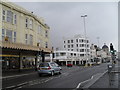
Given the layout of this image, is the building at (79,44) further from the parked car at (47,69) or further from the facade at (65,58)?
the parked car at (47,69)

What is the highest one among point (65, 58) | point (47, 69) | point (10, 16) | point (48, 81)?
point (10, 16)

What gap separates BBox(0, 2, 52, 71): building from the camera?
28500 mm

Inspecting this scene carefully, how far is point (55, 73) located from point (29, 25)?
14454mm

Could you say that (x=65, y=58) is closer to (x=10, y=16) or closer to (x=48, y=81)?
(x=10, y=16)

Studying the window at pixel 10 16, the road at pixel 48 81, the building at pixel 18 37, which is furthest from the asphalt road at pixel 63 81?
the window at pixel 10 16

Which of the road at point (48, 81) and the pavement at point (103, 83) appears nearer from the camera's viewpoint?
the pavement at point (103, 83)

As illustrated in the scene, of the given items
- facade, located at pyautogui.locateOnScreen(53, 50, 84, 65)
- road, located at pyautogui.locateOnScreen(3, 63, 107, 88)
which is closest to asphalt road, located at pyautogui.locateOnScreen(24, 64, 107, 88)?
road, located at pyautogui.locateOnScreen(3, 63, 107, 88)

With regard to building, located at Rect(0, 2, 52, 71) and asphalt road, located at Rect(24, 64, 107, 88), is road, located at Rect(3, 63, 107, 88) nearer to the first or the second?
asphalt road, located at Rect(24, 64, 107, 88)

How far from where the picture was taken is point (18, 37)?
32719 millimetres

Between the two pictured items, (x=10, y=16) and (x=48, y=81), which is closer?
(x=48, y=81)

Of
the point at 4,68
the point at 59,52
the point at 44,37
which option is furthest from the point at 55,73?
the point at 59,52

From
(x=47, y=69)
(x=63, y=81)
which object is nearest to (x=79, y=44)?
(x=47, y=69)

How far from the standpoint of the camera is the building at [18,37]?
93.5 ft

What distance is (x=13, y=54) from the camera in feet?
110
